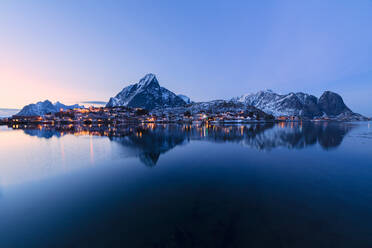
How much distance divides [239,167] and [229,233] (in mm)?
11390

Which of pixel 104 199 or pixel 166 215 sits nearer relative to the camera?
pixel 166 215

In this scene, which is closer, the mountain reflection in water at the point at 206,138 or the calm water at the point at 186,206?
the calm water at the point at 186,206

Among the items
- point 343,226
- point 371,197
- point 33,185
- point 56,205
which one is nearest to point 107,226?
point 56,205

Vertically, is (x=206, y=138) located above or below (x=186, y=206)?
below

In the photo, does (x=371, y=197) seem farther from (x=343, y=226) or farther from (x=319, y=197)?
(x=343, y=226)

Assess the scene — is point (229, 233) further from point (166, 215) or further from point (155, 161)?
point (155, 161)

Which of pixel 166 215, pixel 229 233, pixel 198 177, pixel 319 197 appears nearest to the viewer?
pixel 229 233

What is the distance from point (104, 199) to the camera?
1081 cm

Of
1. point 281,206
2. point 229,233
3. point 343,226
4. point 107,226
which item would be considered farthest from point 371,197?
point 107,226

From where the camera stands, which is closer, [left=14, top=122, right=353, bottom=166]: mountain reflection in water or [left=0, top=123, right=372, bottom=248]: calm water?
[left=0, top=123, right=372, bottom=248]: calm water

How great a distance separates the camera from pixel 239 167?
58.6 feet

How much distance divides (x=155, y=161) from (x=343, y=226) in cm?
1702

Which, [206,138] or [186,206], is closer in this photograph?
[186,206]

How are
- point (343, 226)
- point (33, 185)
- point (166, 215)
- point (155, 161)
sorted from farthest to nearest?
point (155, 161), point (33, 185), point (166, 215), point (343, 226)
